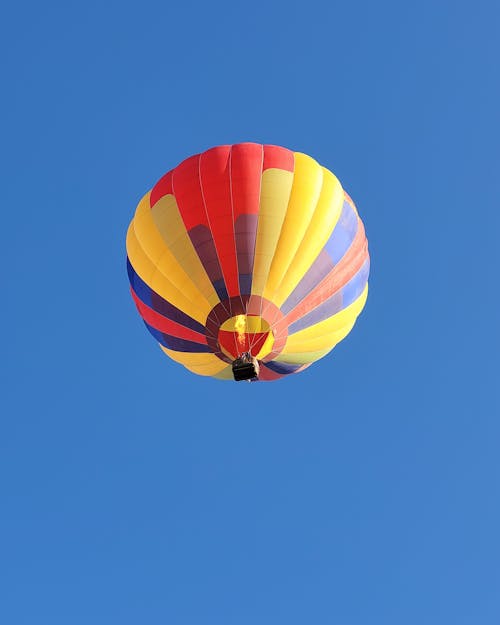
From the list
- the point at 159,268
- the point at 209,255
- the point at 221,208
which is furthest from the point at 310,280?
the point at 159,268

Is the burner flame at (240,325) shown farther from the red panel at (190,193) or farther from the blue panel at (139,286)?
the blue panel at (139,286)

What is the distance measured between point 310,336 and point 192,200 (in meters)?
3.81

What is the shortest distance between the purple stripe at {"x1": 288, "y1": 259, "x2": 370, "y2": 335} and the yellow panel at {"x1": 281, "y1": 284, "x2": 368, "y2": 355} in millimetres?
126

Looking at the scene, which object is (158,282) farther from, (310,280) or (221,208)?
(310,280)

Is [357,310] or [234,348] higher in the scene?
[357,310]

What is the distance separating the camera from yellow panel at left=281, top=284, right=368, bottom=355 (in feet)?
67.1

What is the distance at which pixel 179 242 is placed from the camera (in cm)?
2000

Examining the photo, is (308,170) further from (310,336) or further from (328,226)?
(310,336)

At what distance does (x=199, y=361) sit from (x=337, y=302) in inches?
127

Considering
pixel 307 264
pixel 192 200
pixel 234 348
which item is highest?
pixel 192 200

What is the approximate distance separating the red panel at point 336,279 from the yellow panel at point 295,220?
74 cm

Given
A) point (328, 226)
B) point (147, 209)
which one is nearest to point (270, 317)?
point (328, 226)

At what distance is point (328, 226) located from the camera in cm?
2022

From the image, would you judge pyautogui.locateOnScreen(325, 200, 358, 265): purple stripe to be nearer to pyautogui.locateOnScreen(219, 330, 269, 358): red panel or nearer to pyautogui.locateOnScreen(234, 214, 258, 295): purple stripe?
pyautogui.locateOnScreen(234, 214, 258, 295): purple stripe
